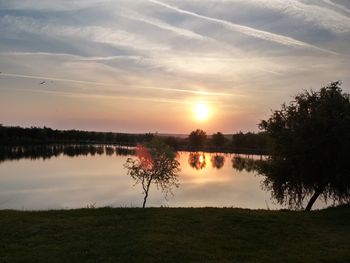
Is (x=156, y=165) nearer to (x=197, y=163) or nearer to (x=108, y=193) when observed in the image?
(x=108, y=193)

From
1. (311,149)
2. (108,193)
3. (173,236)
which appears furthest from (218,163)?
(173,236)

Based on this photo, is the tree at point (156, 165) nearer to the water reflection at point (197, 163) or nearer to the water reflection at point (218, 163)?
the water reflection at point (197, 163)

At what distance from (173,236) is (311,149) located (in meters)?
17.8

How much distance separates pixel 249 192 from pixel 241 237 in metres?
51.2

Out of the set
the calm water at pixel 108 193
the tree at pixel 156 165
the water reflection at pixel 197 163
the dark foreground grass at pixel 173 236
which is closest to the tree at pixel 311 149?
the dark foreground grass at pixel 173 236

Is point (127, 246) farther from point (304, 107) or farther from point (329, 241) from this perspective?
point (304, 107)

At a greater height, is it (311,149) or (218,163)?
(311,149)

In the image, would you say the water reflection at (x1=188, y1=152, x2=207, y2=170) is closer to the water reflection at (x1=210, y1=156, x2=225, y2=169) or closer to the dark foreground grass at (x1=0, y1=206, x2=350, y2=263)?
the water reflection at (x1=210, y1=156, x2=225, y2=169)

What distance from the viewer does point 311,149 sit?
28828 millimetres

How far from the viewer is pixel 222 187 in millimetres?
71812

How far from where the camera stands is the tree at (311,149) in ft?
94.1

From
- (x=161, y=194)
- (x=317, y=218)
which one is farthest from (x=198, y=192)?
(x=317, y=218)

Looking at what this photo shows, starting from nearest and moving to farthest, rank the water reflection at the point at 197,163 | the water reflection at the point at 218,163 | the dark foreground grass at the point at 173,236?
the dark foreground grass at the point at 173,236 < the water reflection at the point at 218,163 < the water reflection at the point at 197,163

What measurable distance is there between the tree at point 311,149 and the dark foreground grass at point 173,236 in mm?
10434
